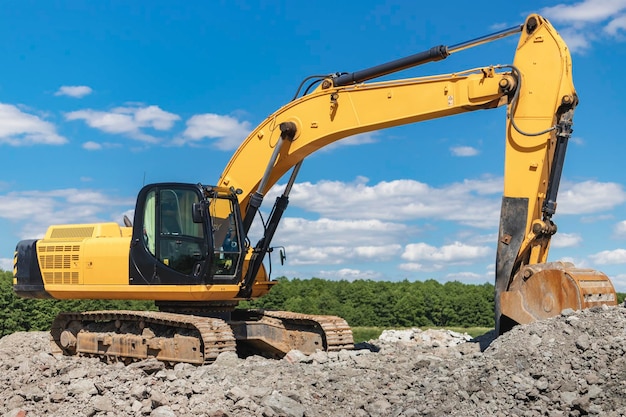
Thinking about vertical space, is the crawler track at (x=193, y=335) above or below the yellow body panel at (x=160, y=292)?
below

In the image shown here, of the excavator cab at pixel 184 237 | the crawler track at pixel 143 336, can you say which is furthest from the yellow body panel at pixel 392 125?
the crawler track at pixel 143 336

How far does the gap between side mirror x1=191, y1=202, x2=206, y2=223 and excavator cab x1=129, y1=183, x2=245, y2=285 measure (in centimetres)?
8

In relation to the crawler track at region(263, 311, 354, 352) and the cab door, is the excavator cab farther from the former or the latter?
the crawler track at region(263, 311, 354, 352)

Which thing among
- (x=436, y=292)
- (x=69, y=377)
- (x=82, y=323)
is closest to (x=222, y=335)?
(x=69, y=377)

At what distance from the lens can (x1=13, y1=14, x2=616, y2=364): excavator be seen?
387 inches

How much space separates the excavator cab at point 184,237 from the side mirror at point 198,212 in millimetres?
85

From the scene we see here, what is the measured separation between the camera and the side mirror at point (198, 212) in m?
11.0

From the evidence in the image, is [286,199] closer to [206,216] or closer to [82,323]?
[206,216]

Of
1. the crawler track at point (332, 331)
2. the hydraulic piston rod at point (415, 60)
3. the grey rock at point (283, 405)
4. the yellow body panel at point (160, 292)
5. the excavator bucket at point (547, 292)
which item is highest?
the hydraulic piston rod at point (415, 60)

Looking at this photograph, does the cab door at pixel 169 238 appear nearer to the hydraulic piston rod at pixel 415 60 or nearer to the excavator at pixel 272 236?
the excavator at pixel 272 236

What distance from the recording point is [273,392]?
8.56 m

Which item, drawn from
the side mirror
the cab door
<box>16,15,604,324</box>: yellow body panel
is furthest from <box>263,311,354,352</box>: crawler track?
the side mirror

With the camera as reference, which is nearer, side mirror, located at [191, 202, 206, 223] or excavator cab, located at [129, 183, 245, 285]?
side mirror, located at [191, 202, 206, 223]

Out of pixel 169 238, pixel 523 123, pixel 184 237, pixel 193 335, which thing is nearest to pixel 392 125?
pixel 523 123
